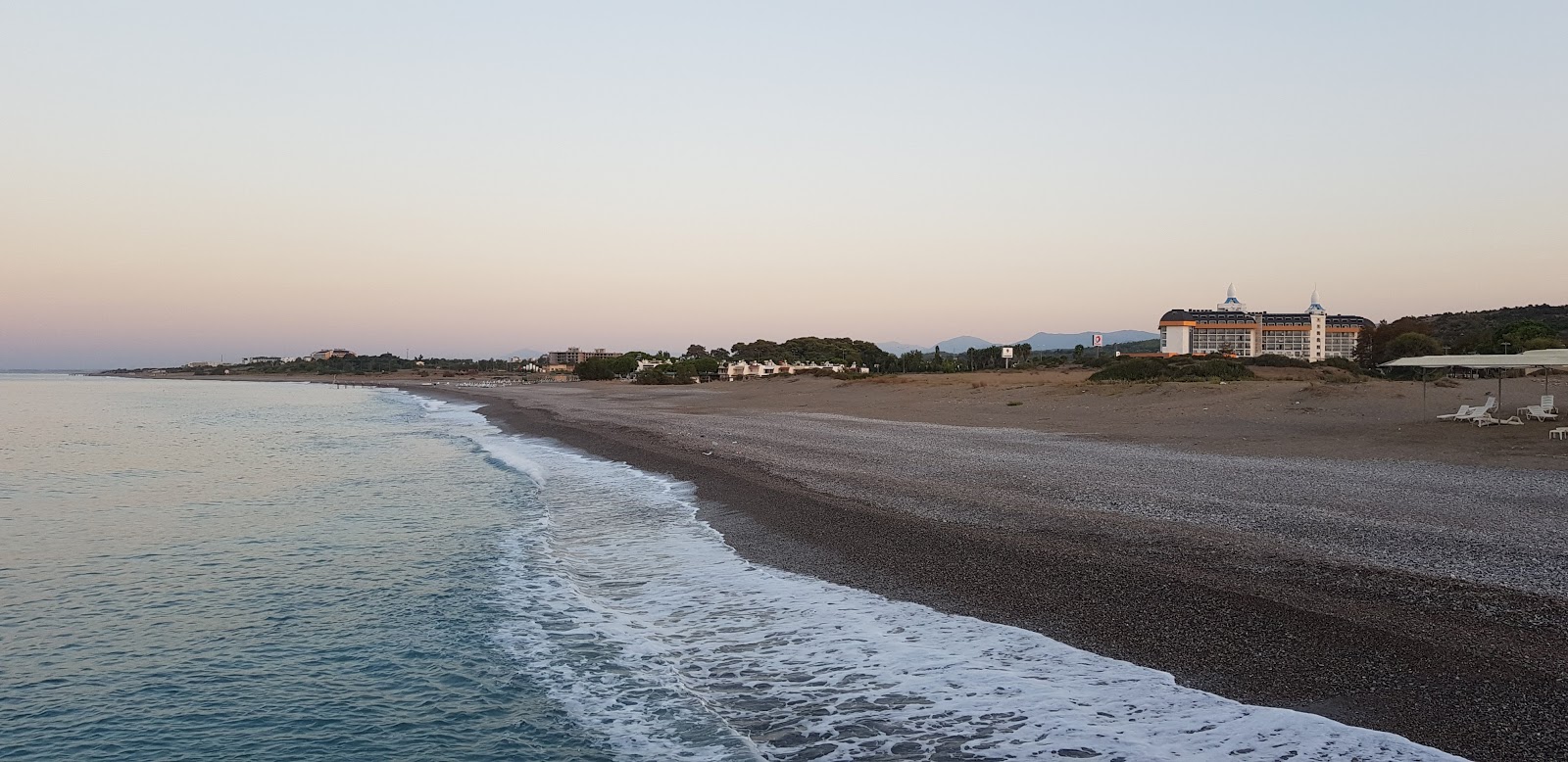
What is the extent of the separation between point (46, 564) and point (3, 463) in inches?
630

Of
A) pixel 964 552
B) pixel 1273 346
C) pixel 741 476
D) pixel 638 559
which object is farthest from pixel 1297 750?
pixel 1273 346

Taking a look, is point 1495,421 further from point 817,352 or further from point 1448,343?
point 817,352

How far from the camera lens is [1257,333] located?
3228 inches

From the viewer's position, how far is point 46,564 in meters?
10.4

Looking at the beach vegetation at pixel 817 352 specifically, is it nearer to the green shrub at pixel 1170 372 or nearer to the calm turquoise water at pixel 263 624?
the green shrub at pixel 1170 372

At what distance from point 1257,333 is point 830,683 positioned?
289 feet

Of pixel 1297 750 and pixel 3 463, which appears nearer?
pixel 1297 750

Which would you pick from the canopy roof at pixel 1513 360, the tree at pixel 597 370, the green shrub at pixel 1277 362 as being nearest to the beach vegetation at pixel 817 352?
the tree at pixel 597 370

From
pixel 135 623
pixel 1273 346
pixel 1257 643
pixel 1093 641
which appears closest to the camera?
pixel 1257 643

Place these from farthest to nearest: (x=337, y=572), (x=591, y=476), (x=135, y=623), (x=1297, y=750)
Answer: (x=591, y=476), (x=337, y=572), (x=135, y=623), (x=1297, y=750)

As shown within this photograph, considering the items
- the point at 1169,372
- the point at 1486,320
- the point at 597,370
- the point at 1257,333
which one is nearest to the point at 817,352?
the point at 597,370

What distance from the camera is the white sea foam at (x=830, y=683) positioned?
4.77 meters

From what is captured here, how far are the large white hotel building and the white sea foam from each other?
7865cm

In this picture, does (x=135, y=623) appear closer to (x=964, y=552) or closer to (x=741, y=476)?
(x=964, y=552)
